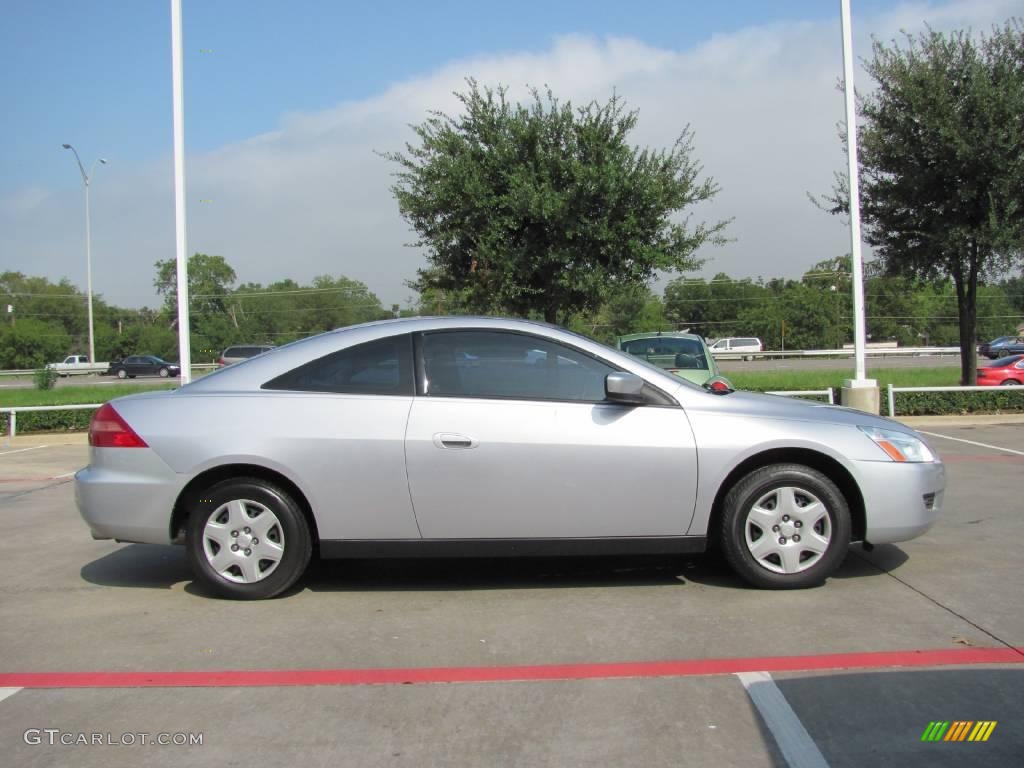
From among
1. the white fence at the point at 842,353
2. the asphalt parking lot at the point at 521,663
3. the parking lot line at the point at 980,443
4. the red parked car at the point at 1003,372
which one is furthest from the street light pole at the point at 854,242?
the white fence at the point at 842,353

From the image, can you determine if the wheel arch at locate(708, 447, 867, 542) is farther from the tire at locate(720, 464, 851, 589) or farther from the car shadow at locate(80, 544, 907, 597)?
the car shadow at locate(80, 544, 907, 597)

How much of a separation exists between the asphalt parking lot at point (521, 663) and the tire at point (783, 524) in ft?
0.60

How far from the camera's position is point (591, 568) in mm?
5715

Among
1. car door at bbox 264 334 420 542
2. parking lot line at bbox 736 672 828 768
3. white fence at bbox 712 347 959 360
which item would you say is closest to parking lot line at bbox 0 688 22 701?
car door at bbox 264 334 420 542

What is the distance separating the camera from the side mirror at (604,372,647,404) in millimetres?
4812

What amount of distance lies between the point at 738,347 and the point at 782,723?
59456 millimetres

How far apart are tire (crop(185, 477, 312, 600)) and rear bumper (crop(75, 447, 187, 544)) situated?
0.53ft

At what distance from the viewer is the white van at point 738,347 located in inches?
2256

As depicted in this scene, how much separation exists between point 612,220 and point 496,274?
7.59ft

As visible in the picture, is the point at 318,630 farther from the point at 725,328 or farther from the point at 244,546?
the point at 725,328

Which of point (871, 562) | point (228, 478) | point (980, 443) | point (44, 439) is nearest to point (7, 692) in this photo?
point (228, 478)

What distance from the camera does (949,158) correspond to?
15.6 m

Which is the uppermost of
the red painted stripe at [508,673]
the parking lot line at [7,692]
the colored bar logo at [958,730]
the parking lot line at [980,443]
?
the parking lot line at [980,443]

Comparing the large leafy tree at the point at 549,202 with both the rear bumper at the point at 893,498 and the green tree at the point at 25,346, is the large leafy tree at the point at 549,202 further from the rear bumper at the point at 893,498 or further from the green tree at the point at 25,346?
the green tree at the point at 25,346
